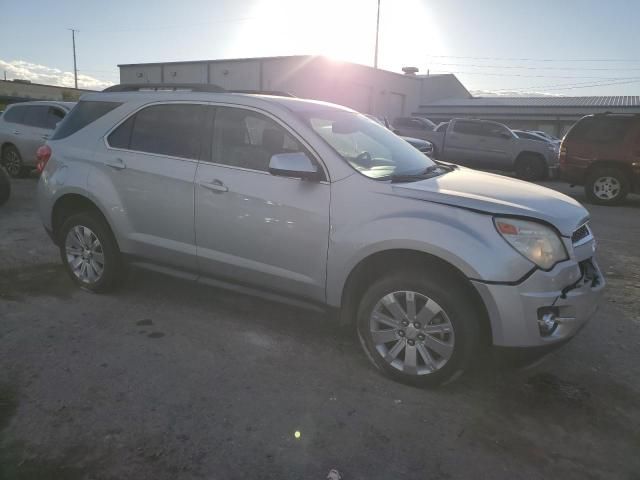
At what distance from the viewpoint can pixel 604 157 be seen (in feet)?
34.4

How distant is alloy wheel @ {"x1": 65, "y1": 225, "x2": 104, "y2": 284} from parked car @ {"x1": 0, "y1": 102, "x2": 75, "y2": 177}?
23.8ft

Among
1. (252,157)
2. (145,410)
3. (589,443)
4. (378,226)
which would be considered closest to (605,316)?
(589,443)

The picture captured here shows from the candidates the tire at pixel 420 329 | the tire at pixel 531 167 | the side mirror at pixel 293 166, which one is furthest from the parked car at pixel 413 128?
the tire at pixel 420 329

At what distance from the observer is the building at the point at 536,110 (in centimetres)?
3406

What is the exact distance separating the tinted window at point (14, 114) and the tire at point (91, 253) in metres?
8.09

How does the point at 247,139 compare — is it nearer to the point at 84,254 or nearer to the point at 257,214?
the point at 257,214

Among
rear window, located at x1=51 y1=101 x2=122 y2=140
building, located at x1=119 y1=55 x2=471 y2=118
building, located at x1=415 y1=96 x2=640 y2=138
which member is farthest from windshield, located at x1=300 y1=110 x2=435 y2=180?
building, located at x1=415 y1=96 x2=640 y2=138

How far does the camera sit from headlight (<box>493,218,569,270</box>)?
2717 millimetres

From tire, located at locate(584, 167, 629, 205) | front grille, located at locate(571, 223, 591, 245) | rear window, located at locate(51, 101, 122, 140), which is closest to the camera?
front grille, located at locate(571, 223, 591, 245)

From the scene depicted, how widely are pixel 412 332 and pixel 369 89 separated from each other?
34.9 meters

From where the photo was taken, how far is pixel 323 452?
8.04ft

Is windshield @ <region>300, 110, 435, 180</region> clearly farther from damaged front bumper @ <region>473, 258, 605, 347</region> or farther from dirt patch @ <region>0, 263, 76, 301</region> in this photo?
dirt patch @ <region>0, 263, 76, 301</region>

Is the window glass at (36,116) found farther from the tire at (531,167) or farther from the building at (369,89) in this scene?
the building at (369,89)

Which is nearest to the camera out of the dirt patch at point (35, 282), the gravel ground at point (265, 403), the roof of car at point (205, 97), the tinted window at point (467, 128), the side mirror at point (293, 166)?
the gravel ground at point (265, 403)
